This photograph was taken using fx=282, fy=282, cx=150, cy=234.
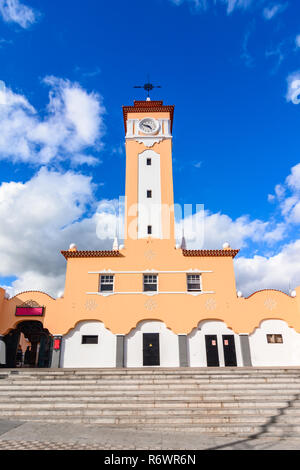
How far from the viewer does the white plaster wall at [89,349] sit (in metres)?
19.9

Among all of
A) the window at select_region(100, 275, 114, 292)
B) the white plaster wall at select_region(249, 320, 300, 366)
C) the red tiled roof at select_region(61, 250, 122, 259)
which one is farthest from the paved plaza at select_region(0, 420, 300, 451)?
the red tiled roof at select_region(61, 250, 122, 259)

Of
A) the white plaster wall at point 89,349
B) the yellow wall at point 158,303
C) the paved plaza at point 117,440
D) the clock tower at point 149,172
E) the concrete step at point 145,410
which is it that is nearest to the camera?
the paved plaza at point 117,440

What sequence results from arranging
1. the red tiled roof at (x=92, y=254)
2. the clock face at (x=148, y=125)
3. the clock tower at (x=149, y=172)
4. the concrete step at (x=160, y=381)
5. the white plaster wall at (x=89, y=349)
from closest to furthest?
the concrete step at (x=160, y=381), the white plaster wall at (x=89, y=349), the red tiled roof at (x=92, y=254), the clock tower at (x=149, y=172), the clock face at (x=148, y=125)

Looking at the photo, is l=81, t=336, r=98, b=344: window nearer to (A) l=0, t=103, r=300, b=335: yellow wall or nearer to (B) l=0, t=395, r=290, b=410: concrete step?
(A) l=0, t=103, r=300, b=335: yellow wall

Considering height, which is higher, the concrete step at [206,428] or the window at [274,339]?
the window at [274,339]

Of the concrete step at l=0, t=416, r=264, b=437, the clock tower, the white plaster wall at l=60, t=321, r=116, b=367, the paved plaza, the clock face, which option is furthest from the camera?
the clock face

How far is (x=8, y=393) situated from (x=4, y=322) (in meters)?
9.54

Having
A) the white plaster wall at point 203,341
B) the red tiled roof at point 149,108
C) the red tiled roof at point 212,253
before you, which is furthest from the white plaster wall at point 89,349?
the red tiled roof at point 149,108

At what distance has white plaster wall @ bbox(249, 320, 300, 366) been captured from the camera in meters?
20.0

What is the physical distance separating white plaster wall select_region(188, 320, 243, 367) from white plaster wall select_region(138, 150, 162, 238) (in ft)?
26.3

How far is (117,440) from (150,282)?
1461 centimetres

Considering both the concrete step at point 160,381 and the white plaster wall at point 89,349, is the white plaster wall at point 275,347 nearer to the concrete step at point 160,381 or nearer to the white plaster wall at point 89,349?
the concrete step at point 160,381

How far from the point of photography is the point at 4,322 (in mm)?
21047

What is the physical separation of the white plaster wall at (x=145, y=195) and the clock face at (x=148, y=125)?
245cm
